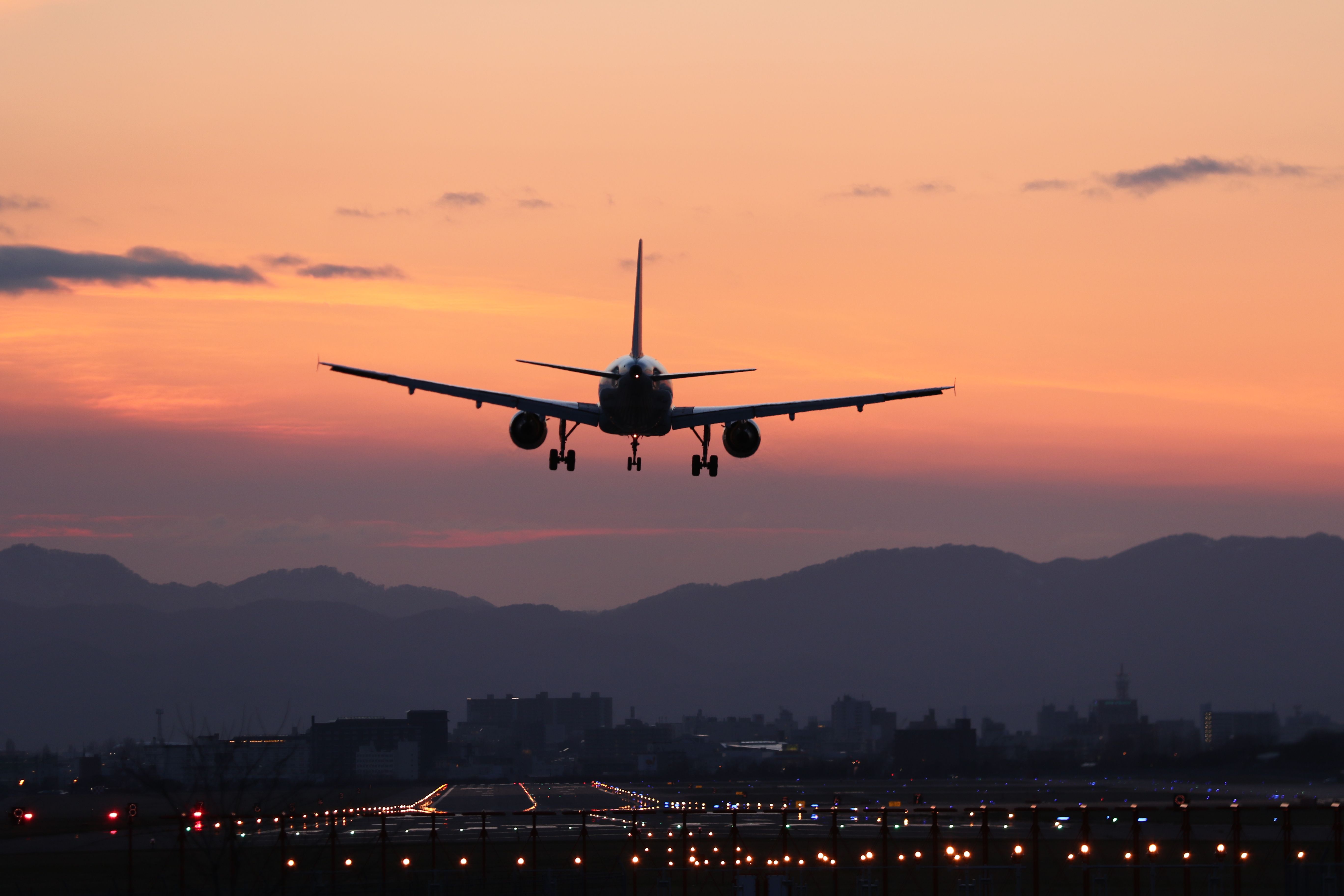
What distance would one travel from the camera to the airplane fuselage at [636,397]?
73.1 meters

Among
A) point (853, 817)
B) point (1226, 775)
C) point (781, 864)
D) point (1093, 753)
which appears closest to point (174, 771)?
point (853, 817)

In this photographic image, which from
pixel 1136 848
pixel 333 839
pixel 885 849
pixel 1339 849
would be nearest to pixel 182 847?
pixel 333 839

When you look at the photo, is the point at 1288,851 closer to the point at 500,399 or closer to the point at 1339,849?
the point at 1339,849

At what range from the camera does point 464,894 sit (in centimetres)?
6706

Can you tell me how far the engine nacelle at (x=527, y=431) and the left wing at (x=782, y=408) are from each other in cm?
705

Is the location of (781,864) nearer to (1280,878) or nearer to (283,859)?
(283,859)

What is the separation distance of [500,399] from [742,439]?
12782 mm

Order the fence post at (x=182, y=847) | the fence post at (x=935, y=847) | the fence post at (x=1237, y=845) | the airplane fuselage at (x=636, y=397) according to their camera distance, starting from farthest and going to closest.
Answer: the airplane fuselage at (x=636, y=397), the fence post at (x=935, y=847), the fence post at (x=1237, y=845), the fence post at (x=182, y=847)

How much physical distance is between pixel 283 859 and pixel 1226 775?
115552 mm

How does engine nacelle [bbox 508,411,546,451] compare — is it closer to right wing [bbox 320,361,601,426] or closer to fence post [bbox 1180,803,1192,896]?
right wing [bbox 320,361,601,426]

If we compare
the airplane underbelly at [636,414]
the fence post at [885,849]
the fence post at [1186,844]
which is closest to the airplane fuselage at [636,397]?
the airplane underbelly at [636,414]

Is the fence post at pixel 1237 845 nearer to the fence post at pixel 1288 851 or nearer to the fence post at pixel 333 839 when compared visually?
the fence post at pixel 1288 851

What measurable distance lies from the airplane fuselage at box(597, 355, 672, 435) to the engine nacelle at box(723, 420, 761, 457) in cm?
403

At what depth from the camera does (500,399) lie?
79750mm
